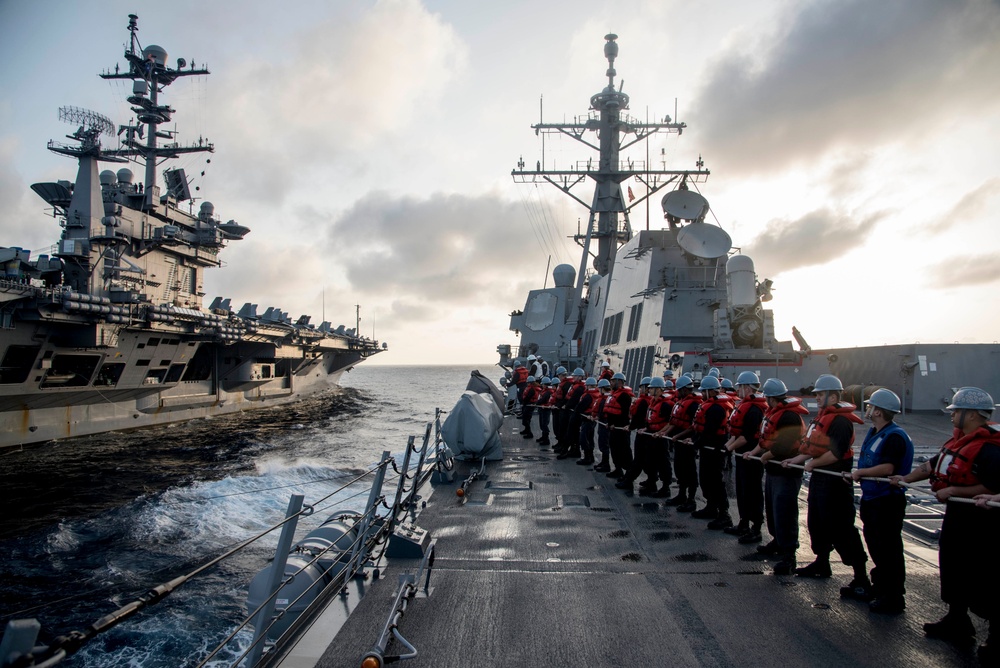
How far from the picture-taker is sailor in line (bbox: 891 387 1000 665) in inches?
132

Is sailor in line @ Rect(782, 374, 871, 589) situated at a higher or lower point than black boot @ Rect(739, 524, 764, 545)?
higher

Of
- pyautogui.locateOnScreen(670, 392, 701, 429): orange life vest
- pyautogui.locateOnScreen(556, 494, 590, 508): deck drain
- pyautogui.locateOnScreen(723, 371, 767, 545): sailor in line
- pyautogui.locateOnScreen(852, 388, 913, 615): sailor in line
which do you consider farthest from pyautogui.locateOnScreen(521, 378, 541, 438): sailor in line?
pyautogui.locateOnScreen(852, 388, 913, 615): sailor in line

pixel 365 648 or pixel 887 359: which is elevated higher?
pixel 887 359

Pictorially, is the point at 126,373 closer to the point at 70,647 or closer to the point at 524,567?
the point at 524,567

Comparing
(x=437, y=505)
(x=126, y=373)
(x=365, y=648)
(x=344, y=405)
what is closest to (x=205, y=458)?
(x=126, y=373)

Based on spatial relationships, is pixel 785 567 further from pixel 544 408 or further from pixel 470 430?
pixel 544 408

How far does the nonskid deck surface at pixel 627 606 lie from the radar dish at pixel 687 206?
462 inches

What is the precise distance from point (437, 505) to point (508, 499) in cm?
96

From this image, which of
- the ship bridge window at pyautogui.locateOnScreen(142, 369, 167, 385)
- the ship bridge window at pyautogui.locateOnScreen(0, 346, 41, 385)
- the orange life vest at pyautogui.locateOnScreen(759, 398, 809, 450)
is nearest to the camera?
the orange life vest at pyautogui.locateOnScreen(759, 398, 809, 450)

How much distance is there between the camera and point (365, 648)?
352 centimetres

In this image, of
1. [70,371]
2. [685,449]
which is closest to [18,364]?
[70,371]

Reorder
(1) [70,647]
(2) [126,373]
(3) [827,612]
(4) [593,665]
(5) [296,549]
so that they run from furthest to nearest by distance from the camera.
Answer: (2) [126,373] < (5) [296,549] < (3) [827,612] < (4) [593,665] < (1) [70,647]

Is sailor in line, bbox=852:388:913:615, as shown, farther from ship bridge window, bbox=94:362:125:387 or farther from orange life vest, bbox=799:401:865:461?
ship bridge window, bbox=94:362:125:387

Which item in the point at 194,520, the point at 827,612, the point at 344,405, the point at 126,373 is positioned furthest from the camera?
the point at 344,405
